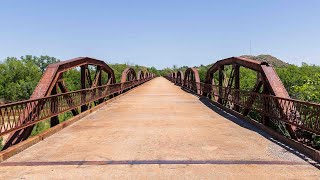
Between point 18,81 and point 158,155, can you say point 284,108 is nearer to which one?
point 158,155

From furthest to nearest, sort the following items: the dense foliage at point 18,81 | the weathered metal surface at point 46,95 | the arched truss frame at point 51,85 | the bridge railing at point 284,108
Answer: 1. the dense foliage at point 18,81
2. the arched truss frame at point 51,85
3. the weathered metal surface at point 46,95
4. the bridge railing at point 284,108

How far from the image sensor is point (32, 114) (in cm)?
876

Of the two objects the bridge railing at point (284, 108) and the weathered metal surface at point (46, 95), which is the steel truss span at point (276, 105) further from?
the weathered metal surface at point (46, 95)

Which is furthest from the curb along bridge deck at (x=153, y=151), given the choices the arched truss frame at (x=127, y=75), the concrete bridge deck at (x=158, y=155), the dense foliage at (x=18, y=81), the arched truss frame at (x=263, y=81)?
the dense foliage at (x=18, y=81)

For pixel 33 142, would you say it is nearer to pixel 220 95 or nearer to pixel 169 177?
pixel 169 177

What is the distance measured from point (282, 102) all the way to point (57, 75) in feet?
22.2

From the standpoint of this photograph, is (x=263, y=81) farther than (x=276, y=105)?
Yes

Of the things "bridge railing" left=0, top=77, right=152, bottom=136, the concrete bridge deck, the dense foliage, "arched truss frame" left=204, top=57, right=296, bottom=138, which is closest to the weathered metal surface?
"bridge railing" left=0, top=77, right=152, bottom=136

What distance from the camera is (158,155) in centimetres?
688

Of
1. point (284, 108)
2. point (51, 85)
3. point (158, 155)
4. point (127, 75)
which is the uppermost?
point (127, 75)

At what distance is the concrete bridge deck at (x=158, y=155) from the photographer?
18.7ft

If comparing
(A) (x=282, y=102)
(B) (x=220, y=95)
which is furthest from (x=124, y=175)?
(B) (x=220, y=95)

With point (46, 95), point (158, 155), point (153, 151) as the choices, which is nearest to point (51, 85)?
point (46, 95)

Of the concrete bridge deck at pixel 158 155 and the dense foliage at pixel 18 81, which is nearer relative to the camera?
the concrete bridge deck at pixel 158 155
